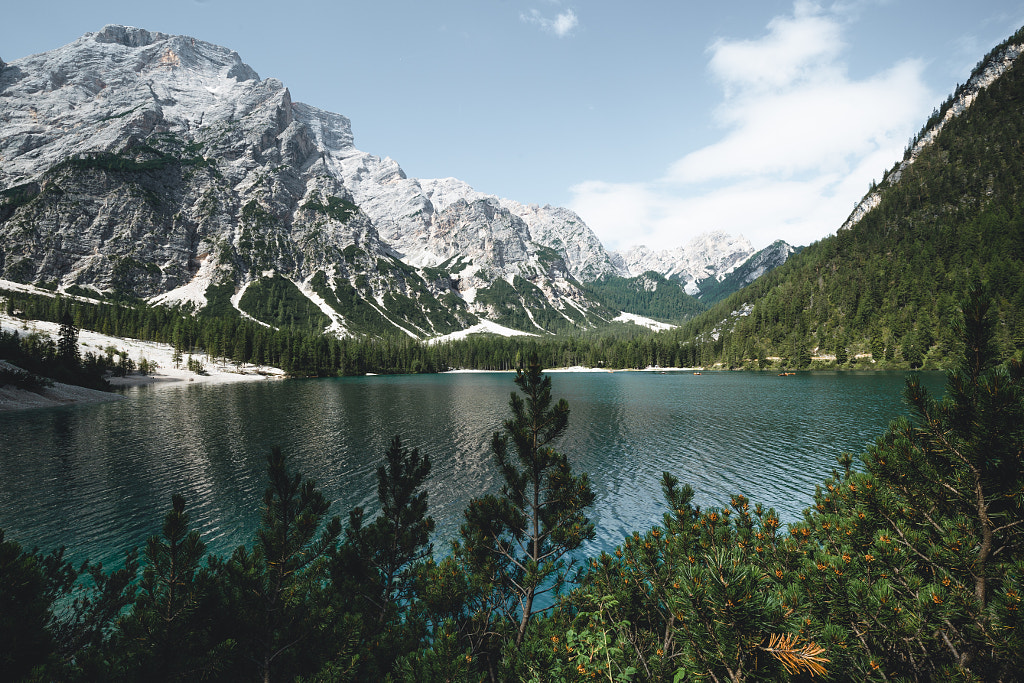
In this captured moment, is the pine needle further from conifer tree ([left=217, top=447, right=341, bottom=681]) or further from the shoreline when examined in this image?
the shoreline

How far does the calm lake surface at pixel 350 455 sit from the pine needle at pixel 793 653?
19.7 meters

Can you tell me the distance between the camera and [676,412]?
209 ft

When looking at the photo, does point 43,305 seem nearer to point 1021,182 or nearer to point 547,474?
point 547,474

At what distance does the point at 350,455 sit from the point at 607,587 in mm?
35310

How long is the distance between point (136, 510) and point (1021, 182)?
259m

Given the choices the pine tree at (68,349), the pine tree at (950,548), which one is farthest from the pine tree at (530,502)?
the pine tree at (68,349)

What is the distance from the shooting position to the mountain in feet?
424

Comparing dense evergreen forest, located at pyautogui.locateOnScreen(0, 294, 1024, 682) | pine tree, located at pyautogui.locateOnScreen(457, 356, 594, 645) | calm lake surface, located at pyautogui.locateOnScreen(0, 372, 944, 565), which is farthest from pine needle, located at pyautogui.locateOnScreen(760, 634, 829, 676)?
calm lake surface, located at pyautogui.locateOnScreen(0, 372, 944, 565)

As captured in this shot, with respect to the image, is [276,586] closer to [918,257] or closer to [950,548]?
[950,548]

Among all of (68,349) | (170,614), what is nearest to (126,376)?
(68,349)

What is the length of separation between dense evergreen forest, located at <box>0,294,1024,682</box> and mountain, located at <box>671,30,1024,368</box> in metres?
152

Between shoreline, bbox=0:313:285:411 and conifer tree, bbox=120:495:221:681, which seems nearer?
conifer tree, bbox=120:495:221:681

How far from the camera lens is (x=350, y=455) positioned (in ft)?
127

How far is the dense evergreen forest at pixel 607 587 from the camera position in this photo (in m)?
3.93
